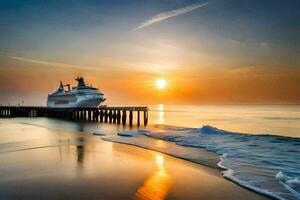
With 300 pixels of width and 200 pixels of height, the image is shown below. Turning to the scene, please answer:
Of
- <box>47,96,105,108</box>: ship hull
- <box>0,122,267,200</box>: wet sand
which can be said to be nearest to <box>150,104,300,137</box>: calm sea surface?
<box>47,96,105,108</box>: ship hull

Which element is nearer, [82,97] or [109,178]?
[109,178]

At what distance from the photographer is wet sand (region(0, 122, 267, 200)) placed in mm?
8953

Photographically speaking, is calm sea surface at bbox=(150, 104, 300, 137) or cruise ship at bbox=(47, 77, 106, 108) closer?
calm sea surface at bbox=(150, 104, 300, 137)

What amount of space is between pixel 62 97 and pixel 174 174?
8149 cm

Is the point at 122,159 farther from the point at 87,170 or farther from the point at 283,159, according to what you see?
the point at 283,159

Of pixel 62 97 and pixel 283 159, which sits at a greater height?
pixel 62 97

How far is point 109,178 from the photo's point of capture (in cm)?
1101

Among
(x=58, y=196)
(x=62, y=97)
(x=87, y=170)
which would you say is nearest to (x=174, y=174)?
(x=87, y=170)

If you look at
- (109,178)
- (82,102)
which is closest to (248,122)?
(82,102)

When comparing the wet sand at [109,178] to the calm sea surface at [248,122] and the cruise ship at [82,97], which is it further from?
the cruise ship at [82,97]

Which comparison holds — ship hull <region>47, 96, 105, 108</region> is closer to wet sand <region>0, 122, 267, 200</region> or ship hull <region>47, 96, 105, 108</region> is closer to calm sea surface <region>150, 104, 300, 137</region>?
calm sea surface <region>150, 104, 300, 137</region>

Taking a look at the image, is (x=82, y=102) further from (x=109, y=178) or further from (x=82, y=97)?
(x=109, y=178)

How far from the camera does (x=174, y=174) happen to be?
11805 mm

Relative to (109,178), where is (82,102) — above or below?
above
